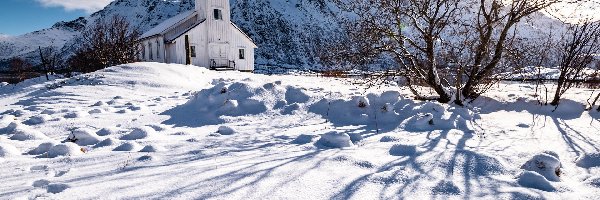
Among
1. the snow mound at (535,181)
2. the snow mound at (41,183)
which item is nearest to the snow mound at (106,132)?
the snow mound at (41,183)

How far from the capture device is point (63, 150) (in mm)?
3281

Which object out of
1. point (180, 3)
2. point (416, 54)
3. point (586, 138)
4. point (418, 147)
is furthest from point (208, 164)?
point (180, 3)

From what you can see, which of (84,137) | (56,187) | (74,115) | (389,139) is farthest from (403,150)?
(74,115)

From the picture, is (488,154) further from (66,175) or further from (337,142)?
(66,175)

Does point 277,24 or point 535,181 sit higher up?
point 277,24

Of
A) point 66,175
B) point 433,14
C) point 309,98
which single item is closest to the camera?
point 66,175

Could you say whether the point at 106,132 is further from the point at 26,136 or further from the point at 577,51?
the point at 577,51

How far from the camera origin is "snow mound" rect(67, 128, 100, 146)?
3.83m

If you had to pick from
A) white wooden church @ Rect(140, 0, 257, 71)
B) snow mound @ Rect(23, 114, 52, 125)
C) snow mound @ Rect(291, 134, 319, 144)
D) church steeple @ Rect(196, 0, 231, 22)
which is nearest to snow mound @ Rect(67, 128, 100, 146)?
snow mound @ Rect(23, 114, 52, 125)

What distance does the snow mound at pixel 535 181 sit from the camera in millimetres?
2615

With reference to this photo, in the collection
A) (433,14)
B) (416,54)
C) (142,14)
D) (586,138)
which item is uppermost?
(142,14)

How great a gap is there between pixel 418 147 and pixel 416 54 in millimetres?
3850

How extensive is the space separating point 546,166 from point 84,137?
14.1ft

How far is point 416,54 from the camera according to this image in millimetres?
7133
